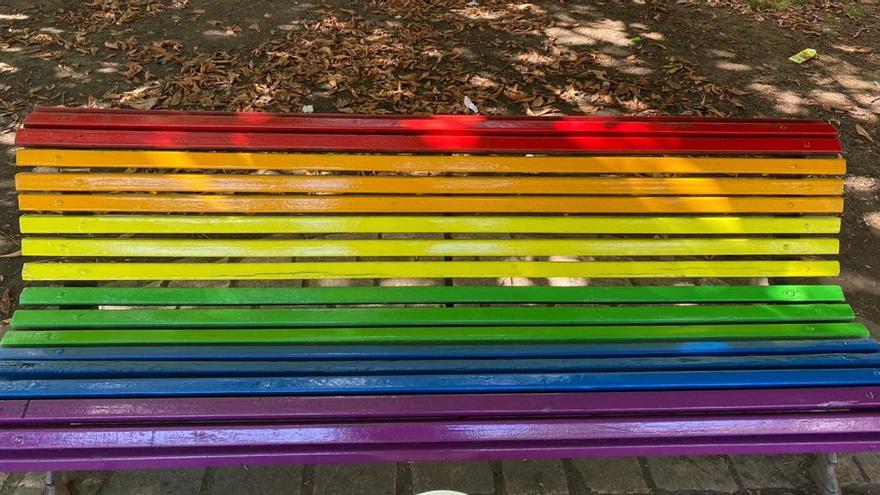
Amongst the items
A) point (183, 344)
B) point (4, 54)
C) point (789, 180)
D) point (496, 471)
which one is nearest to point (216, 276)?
point (183, 344)

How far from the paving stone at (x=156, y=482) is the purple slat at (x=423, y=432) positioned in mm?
604

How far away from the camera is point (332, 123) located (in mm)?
2590

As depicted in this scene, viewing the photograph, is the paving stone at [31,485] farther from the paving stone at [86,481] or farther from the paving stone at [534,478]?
the paving stone at [534,478]

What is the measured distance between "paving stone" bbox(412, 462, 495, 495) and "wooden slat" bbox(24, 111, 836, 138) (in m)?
1.27

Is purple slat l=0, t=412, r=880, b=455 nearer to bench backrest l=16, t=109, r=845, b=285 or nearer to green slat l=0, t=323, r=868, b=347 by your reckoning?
green slat l=0, t=323, r=868, b=347

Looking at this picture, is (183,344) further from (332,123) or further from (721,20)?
(721,20)

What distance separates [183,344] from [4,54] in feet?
14.9

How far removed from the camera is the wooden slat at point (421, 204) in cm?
244

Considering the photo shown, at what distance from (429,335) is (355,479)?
2.06ft

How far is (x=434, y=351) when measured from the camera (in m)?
2.38

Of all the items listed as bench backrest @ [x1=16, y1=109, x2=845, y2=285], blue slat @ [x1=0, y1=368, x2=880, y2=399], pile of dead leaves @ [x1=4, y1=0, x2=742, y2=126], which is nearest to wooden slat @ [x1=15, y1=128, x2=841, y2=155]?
bench backrest @ [x1=16, y1=109, x2=845, y2=285]

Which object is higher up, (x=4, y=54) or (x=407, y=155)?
(x=407, y=155)

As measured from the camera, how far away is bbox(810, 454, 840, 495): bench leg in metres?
2.46

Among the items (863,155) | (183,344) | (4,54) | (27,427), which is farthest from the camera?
(4,54)
